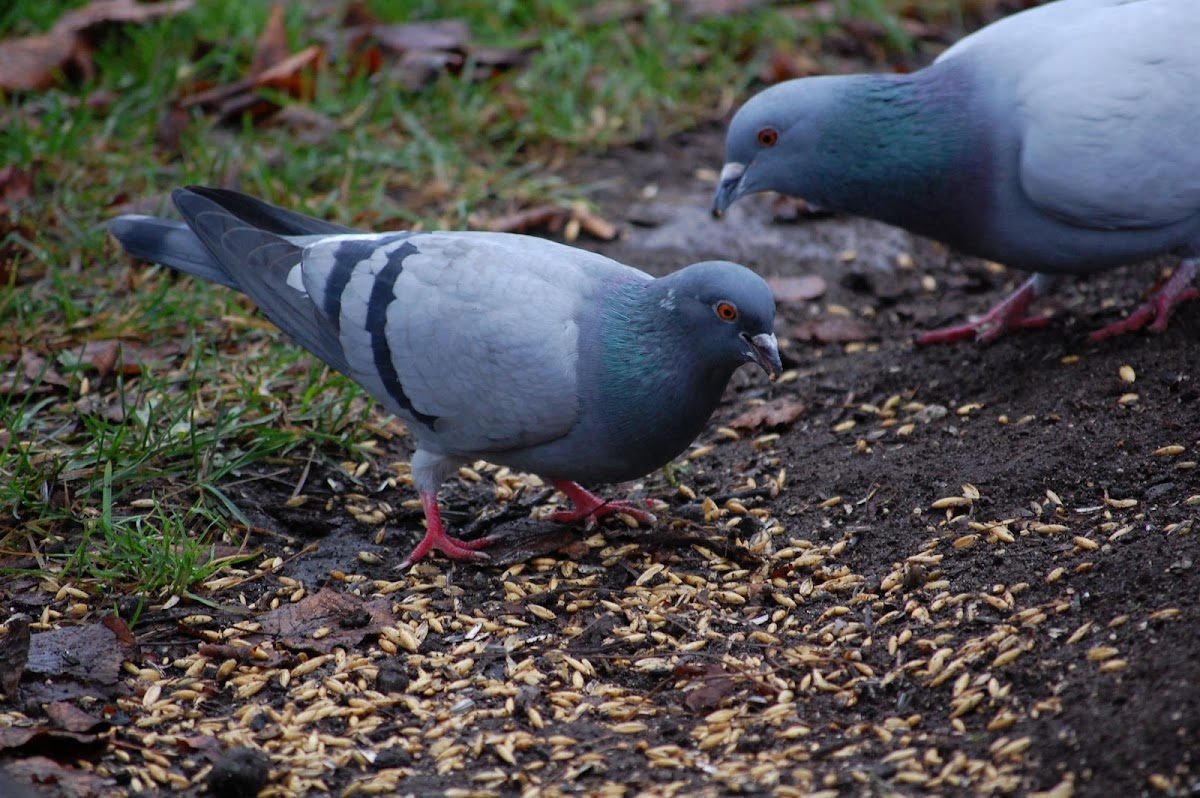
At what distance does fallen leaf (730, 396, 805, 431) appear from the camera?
5316 millimetres

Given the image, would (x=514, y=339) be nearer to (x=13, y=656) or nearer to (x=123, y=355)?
(x=13, y=656)

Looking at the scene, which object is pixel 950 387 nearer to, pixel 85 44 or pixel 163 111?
pixel 163 111

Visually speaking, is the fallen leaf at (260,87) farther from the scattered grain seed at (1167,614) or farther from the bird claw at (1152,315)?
the scattered grain seed at (1167,614)

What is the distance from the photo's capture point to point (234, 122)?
7.40m

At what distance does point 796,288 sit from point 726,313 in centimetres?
249

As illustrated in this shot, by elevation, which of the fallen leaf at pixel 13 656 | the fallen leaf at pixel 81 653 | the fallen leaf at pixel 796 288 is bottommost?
the fallen leaf at pixel 81 653

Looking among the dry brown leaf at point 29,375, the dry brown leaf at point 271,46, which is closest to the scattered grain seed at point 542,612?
the dry brown leaf at point 29,375

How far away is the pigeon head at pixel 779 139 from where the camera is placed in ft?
17.6

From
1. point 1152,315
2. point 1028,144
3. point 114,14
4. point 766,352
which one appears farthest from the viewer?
point 114,14

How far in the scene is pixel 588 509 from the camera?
469cm

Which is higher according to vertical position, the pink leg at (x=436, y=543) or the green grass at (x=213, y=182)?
the green grass at (x=213, y=182)

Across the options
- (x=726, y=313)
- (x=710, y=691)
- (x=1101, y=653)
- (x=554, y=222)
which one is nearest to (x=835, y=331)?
(x=554, y=222)

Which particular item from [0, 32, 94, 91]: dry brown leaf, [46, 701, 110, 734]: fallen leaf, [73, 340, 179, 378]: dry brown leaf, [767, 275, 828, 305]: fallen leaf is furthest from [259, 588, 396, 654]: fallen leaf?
[0, 32, 94, 91]: dry brown leaf

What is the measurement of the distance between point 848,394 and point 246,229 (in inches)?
105
